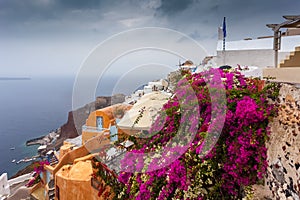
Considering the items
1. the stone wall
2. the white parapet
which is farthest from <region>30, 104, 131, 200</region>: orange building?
the stone wall

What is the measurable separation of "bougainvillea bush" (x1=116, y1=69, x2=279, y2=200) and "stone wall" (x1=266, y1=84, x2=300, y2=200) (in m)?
0.13

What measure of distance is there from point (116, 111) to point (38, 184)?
5.47 m

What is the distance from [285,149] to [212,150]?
3.48 feet

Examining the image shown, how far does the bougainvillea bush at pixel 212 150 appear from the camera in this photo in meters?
3.63

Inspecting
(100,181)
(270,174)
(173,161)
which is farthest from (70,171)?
(270,174)

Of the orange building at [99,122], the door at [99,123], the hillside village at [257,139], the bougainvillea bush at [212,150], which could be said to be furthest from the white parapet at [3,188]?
the bougainvillea bush at [212,150]

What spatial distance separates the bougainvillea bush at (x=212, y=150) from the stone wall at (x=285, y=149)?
13 centimetres

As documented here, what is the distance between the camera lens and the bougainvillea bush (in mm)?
3627

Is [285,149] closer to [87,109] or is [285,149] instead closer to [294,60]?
[294,60]

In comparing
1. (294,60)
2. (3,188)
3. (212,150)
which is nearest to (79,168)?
(212,150)

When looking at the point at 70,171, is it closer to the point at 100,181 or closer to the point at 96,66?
the point at 100,181

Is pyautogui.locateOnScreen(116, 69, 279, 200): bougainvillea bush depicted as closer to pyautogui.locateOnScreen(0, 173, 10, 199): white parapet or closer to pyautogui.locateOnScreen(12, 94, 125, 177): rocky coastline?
pyautogui.locateOnScreen(12, 94, 125, 177): rocky coastline

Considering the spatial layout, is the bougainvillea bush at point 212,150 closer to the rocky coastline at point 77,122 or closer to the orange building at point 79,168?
the orange building at point 79,168

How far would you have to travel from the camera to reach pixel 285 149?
3299 millimetres
